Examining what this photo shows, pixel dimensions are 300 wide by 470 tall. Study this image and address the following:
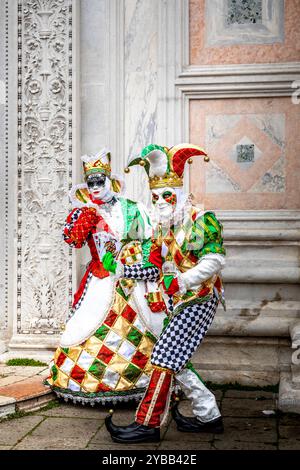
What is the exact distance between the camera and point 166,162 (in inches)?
166

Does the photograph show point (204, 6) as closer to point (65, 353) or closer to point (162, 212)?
point (162, 212)

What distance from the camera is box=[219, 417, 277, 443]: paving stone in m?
4.22

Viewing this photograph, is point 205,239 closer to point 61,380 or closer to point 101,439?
point 101,439

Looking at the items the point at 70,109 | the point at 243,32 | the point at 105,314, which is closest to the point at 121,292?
the point at 105,314

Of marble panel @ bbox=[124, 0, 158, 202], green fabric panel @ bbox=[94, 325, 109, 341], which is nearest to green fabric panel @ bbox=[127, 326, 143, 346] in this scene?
green fabric panel @ bbox=[94, 325, 109, 341]

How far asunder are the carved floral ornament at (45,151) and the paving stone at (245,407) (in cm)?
187

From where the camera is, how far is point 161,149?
13.8 ft

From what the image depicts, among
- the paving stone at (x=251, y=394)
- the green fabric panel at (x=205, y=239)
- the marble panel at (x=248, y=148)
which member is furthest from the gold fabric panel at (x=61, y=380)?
the marble panel at (x=248, y=148)

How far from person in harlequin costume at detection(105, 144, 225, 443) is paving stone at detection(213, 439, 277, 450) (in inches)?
7.2

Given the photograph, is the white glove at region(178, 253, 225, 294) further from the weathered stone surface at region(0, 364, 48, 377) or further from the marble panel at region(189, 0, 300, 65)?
the marble panel at region(189, 0, 300, 65)

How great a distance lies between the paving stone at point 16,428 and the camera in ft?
13.9

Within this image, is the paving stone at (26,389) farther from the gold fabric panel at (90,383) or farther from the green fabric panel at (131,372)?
the green fabric panel at (131,372)

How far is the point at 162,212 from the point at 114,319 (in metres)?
1.09

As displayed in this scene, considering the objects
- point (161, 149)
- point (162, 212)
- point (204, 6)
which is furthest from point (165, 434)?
point (204, 6)
